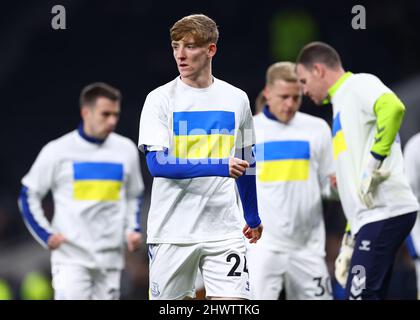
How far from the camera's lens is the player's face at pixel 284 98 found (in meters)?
8.29

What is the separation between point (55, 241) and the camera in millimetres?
8664

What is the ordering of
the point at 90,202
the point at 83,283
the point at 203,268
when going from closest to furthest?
1. the point at 203,268
2. the point at 83,283
3. the point at 90,202

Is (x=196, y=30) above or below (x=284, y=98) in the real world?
above

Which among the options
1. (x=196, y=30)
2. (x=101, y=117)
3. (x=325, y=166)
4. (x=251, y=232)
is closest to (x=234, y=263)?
(x=251, y=232)

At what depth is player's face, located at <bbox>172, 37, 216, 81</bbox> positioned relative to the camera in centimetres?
578

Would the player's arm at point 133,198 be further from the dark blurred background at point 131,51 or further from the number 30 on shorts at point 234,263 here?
the dark blurred background at point 131,51

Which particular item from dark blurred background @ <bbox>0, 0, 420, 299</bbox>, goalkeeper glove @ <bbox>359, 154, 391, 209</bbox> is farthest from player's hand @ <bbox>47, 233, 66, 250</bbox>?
dark blurred background @ <bbox>0, 0, 420, 299</bbox>

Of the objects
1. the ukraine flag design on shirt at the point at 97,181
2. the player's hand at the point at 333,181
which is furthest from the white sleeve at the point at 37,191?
the player's hand at the point at 333,181

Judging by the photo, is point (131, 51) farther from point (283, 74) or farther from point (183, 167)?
point (183, 167)

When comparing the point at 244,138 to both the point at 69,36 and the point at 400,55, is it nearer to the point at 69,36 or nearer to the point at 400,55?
the point at 400,55

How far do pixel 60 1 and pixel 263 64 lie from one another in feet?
11.7

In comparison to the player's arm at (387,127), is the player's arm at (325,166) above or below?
below

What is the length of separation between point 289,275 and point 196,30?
9.74ft

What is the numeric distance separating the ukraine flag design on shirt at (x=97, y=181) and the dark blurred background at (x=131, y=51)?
5.75 m
